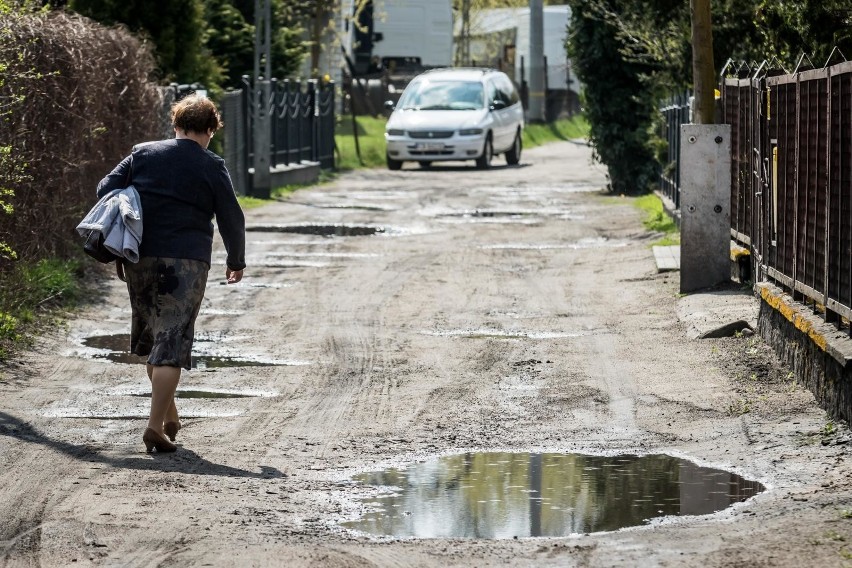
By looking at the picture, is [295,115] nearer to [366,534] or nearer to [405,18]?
[366,534]

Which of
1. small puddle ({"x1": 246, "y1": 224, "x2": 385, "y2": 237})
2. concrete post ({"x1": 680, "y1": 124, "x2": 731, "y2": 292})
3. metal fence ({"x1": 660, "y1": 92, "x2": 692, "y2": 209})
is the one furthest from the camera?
small puddle ({"x1": 246, "y1": 224, "x2": 385, "y2": 237})

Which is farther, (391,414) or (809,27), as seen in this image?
(809,27)

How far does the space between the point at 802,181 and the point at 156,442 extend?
4.24 m

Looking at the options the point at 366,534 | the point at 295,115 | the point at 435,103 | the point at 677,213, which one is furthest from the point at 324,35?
the point at 366,534

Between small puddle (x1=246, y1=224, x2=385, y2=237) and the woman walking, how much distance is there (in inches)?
428

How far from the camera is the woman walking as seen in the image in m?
7.42

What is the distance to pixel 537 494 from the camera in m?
6.59

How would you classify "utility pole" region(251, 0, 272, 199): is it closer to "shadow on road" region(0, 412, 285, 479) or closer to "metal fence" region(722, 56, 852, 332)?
"metal fence" region(722, 56, 852, 332)

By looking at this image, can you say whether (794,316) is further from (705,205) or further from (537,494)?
(705,205)

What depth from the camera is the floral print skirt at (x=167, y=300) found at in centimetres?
742

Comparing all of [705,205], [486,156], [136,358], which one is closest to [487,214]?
[705,205]

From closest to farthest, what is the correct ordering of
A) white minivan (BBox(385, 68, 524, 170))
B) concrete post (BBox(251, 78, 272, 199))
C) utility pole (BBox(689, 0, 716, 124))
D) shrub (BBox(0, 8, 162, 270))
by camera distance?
shrub (BBox(0, 8, 162, 270)), utility pole (BBox(689, 0, 716, 124)), concrete post (BBox(251, 78, 272, 199)), white minivan (BBox(385, 68, 524, 170))

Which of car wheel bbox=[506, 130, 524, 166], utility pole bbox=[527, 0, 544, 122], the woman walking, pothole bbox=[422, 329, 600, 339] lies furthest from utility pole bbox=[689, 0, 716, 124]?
utility pole bbox=[527, 0, 544, 122]

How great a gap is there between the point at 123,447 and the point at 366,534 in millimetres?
2056
